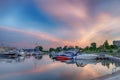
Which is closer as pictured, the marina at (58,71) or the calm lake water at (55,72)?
the calm lake water at (55,72)

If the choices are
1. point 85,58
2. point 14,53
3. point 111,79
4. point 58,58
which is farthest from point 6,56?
point 111,79

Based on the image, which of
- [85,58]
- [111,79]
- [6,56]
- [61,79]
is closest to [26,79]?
[61,79]

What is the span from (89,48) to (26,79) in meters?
71.4

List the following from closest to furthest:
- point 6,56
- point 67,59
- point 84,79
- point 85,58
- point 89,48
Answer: point 84,79
point 85,58
point 67,59
point 6,56
point 89,48

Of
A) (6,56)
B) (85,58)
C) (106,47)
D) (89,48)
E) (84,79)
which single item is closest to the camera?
(84,79)

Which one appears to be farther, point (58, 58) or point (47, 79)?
point (58, 58)

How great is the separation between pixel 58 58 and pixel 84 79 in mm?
34072

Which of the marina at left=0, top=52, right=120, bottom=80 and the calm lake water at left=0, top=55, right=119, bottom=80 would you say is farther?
the marina at left=0, top=52, right=120, bottom=80

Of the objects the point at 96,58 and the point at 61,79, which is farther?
the point at 96,58

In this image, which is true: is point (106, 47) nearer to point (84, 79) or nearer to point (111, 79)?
point (84, 79)

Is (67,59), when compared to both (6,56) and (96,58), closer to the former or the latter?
(96,58)

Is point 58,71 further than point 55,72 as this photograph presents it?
Yes

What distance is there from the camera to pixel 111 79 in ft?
33.9

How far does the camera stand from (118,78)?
1037cm
